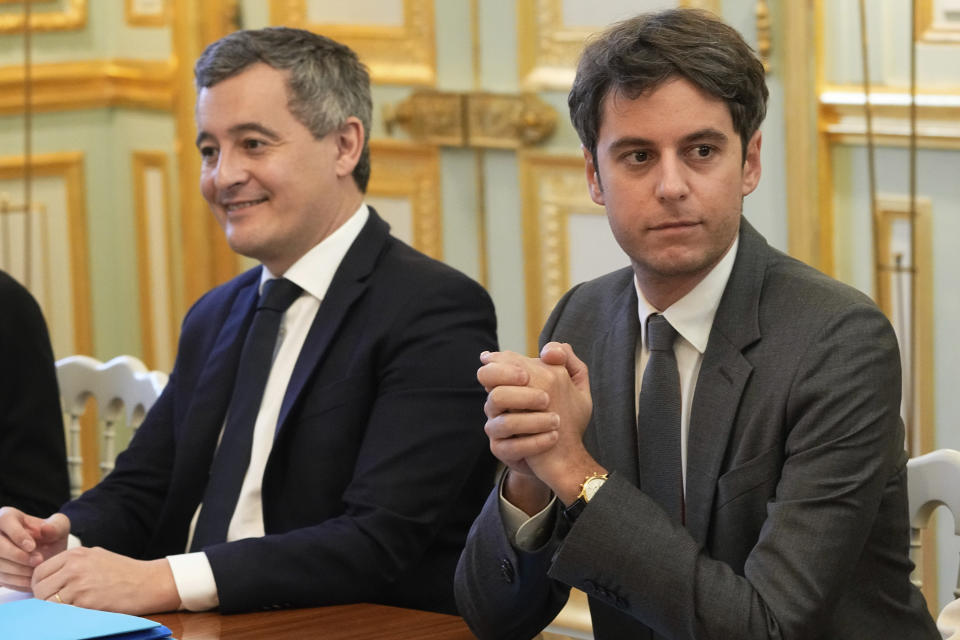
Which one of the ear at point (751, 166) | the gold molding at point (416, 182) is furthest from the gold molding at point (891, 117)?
the ear at point (751, 166)

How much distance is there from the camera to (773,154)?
3.37 m

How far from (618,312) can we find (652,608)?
0.45 m

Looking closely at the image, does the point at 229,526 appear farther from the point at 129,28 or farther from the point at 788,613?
the point at 129,28

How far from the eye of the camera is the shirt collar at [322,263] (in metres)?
2.31

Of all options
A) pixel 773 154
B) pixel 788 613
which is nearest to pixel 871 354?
pixel 788 613

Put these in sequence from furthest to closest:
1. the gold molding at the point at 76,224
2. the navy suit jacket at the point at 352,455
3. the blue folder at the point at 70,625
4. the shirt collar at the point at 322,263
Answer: the gold molding at the point at 76,224 → the shirt collar at the point at 322,263 → the navy suit jacket at the point at 352,455 → the blue folder at the point at 70,625

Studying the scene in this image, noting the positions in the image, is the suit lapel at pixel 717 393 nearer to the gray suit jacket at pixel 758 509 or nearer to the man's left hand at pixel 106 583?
the gray suit jacket at pixel 758 509

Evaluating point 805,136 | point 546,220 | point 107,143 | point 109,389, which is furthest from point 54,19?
point 805,136

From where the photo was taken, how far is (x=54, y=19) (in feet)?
14.6

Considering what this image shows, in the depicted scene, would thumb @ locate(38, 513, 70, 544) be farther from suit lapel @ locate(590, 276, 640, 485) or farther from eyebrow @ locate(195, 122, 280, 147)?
suit lapel @ locate(590, 276, 640, 485)

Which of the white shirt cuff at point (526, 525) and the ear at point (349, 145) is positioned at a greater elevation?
the ear at point (349, 145)

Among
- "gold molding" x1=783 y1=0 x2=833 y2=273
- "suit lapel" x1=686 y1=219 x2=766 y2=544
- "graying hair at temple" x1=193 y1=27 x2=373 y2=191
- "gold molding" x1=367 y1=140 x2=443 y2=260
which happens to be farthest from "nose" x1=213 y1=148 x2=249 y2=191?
"gold molding" x1=367 y1=140 x2=443 y2=260

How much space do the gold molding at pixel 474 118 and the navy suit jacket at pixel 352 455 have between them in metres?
1.58

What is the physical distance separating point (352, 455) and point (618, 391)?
542mm
